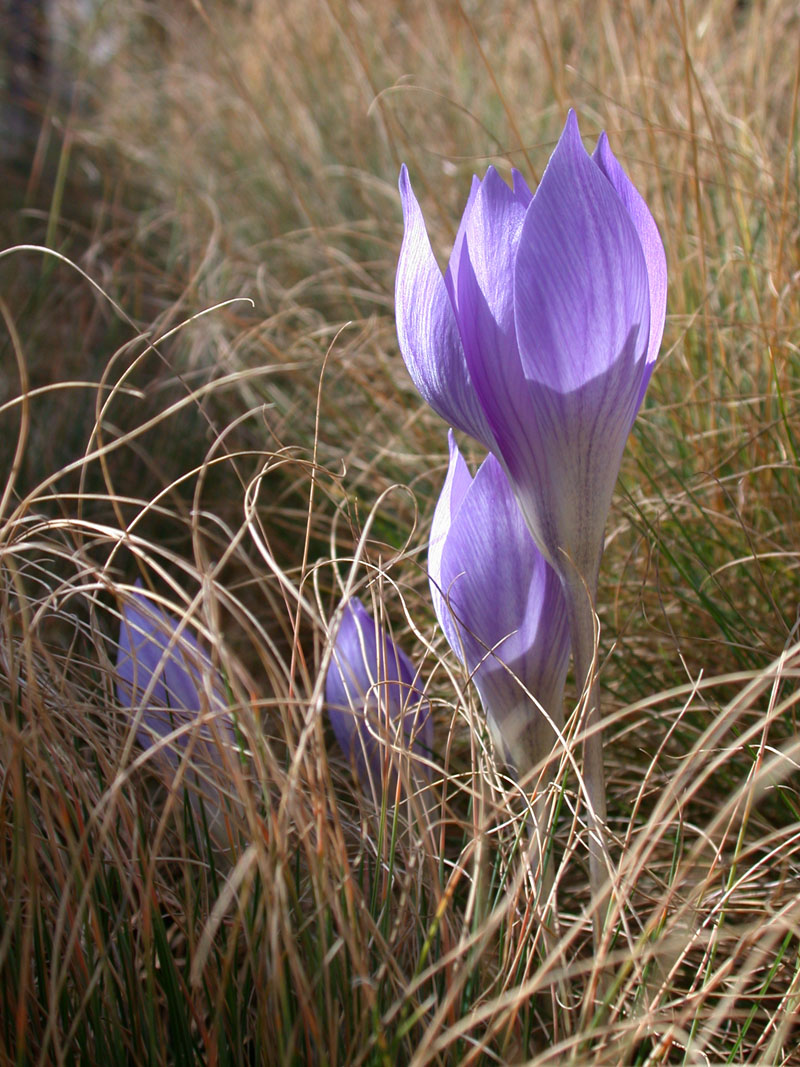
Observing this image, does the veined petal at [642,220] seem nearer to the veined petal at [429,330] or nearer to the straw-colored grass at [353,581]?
the veined petal at [429,330]

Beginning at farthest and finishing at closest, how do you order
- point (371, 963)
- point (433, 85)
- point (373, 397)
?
point (433, 85), point (373, 397), point (371, 963)

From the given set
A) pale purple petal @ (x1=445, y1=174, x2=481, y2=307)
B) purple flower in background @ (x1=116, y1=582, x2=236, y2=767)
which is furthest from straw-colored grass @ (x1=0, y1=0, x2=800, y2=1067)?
pale purple petal @ (x1=445, y1=174, x2=481, y2=307)

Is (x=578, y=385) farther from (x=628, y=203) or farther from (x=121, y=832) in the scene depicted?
(x=121, y=832)

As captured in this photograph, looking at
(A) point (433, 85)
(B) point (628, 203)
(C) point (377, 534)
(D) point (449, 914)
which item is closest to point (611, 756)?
(D) point (449, 914)

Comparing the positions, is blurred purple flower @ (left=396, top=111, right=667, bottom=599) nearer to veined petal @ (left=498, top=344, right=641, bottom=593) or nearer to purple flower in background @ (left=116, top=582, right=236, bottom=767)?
veined petal @ (left=498, top=344, right=641, bottom=593)

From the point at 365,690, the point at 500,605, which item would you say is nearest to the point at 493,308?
the point at 500,605
